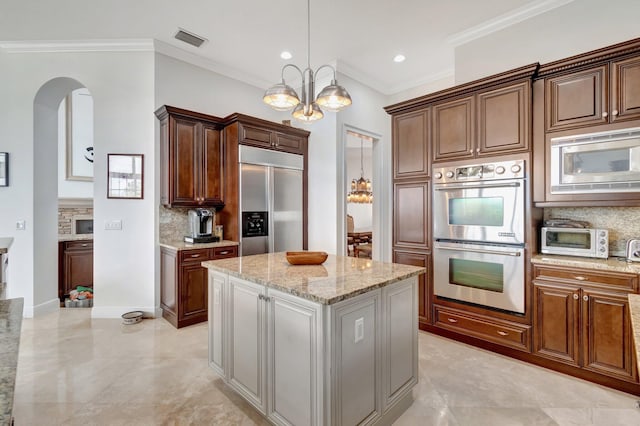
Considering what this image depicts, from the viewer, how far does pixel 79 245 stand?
5.08 m

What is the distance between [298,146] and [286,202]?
87 centimetres

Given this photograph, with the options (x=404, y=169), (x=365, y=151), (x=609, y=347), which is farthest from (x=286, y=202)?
(x=365, y=151)

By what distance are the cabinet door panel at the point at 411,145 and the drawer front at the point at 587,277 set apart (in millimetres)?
1388

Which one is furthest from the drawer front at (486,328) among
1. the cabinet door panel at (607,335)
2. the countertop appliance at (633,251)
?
the countertop appliance at (633,251)

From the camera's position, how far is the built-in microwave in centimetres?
230

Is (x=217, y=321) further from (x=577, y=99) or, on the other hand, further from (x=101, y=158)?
(x=577, y=99)

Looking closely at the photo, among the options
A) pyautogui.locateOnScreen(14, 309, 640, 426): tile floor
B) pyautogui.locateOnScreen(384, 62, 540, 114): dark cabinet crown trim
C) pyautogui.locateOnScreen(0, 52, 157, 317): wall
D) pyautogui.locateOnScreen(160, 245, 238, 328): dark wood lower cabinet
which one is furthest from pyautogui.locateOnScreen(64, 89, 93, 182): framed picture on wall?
pyautogui.locateOnScreen(384, 62, 540, 114): dark cabinet crown trim

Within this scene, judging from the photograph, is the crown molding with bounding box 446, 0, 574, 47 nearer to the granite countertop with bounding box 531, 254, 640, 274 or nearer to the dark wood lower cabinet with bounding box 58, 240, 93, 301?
the granite countertop with bounding box 531, 254, 640, 274

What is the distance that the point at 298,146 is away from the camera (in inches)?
181

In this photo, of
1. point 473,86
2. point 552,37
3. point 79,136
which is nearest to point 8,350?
point 473,86

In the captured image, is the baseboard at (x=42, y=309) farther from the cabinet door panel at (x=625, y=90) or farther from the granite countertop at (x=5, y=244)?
the cabinet door panel at (x=625, y=90)

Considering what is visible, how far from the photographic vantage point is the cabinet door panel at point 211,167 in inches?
159

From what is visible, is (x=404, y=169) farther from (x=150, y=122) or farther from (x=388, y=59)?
(x=150, y=122)

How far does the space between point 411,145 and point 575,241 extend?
5.72 feet
